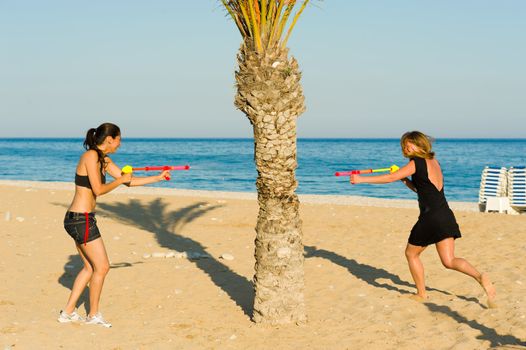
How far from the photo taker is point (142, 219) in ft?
49.1

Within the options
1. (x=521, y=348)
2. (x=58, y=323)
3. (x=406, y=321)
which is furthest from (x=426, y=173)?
(x=58, y=323)

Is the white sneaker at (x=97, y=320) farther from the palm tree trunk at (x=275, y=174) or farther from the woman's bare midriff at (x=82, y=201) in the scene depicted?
the palm tree trunk at (x=275, y=174)

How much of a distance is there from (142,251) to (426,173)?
18.9 ft

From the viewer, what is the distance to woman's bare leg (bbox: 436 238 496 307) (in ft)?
22.7

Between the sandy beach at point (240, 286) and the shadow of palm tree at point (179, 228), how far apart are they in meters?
0.04

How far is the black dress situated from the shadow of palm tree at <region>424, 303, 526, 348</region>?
795mm

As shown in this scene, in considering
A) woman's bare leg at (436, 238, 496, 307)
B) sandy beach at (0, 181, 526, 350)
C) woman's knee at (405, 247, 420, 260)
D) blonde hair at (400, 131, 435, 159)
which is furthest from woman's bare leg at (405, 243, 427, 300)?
blonde hair at (400, 131, 435, 159)

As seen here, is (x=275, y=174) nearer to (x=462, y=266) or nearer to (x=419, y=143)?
(x=419, y=143)

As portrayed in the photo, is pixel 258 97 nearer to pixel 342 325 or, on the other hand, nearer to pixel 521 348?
pixel 342 325

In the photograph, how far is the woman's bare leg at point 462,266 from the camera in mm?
6914

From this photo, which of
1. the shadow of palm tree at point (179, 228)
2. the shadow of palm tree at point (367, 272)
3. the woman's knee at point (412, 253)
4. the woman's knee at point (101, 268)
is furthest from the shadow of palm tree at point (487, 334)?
the woman's knee at point (101, 268)

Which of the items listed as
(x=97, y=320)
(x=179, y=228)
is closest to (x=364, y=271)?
(x=97, y=320)

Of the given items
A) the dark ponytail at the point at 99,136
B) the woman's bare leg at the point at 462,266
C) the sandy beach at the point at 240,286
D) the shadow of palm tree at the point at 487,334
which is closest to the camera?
the shadow of palm tree at the point at 487,334

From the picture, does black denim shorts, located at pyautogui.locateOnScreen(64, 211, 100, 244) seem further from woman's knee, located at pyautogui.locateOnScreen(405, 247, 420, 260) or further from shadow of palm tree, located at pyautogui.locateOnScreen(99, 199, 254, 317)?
woman's knee, located at pyautogui.locateOnScreen(405, 247, 420, 260)
